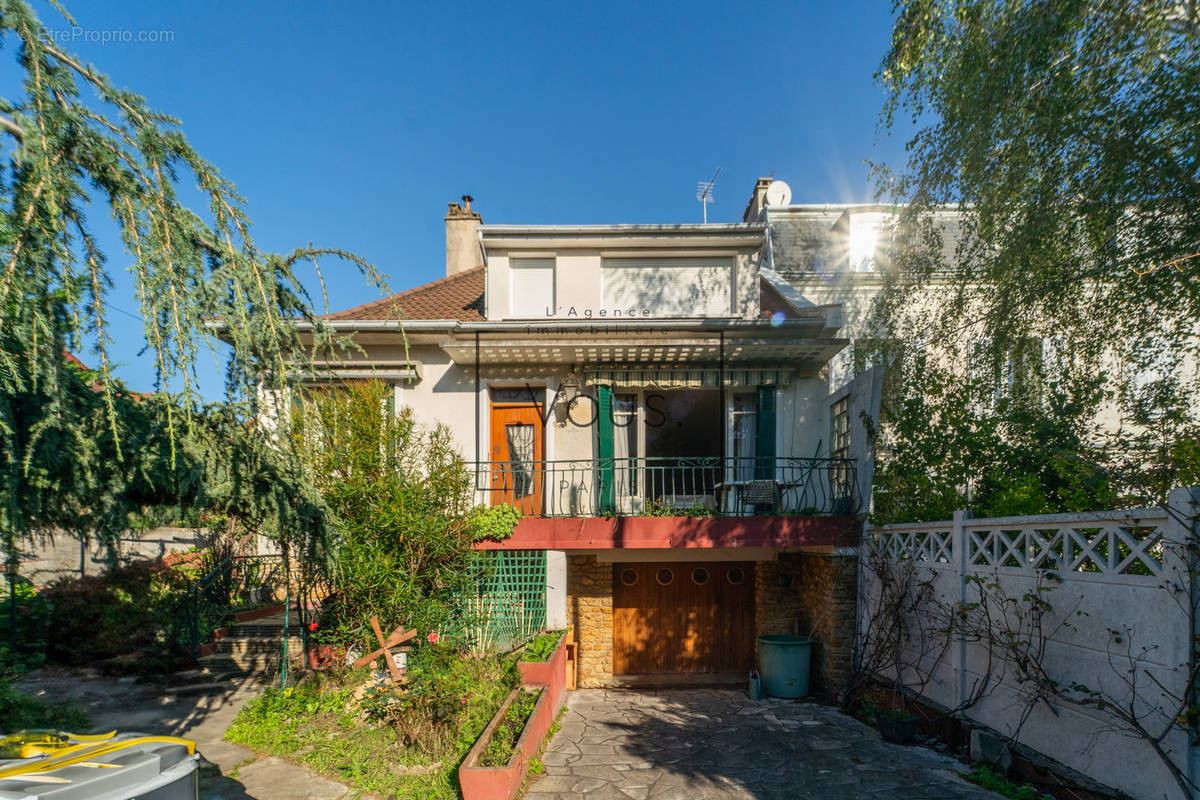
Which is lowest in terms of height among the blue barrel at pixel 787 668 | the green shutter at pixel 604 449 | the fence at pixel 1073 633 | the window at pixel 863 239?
the blue barrel at pixel 787 668

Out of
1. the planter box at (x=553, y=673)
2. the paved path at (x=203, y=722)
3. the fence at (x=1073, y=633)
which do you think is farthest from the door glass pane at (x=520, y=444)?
the fence at (x=1073, y=633)

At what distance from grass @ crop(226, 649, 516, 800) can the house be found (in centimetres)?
246

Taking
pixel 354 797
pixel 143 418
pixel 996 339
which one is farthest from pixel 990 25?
pixel 354 797

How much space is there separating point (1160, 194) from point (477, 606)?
8790mm

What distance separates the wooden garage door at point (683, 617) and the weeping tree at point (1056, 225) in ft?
12.5

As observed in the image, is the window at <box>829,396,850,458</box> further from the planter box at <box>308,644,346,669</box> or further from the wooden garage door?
the planter box at <box>308,644,346,669</box>

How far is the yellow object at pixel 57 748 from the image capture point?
2762 mm

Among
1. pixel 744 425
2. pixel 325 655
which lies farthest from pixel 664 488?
pixel 325 655

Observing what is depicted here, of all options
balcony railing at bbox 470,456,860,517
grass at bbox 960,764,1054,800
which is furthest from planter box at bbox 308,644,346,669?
grass at bbox 960,764,1054,800

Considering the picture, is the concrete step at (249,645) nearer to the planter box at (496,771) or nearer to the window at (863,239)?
the planter box at (496,771)

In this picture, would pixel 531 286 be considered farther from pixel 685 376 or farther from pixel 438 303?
pixel 685 376

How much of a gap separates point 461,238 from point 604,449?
Answer: 6.34 meters

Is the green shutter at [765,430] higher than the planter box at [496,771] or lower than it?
higher

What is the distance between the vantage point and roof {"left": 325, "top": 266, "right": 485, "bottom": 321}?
35.4 feet
